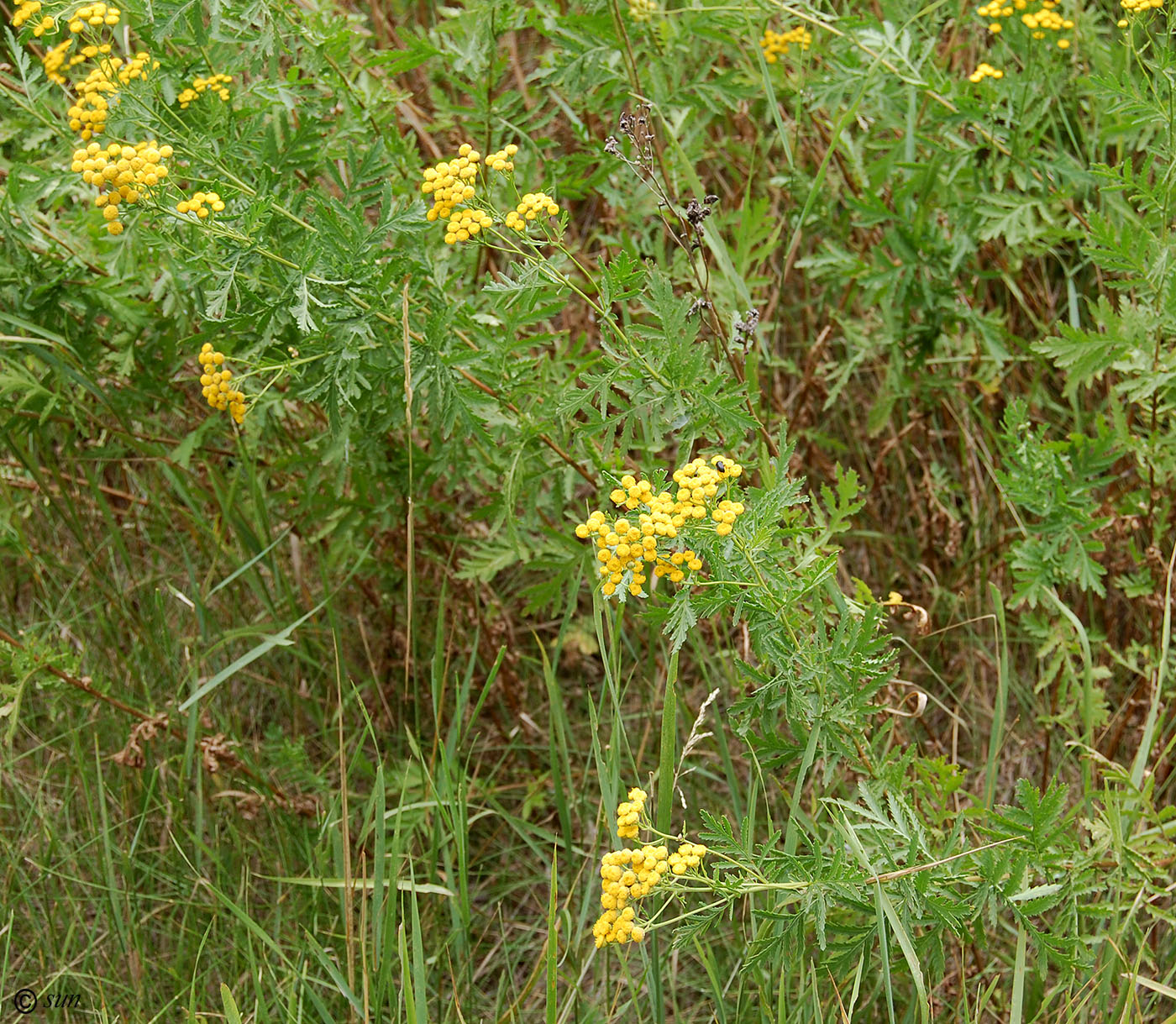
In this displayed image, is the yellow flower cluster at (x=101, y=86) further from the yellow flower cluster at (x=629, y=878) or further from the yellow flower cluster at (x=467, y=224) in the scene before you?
the yellow flower cluster at (x=629, y=878)

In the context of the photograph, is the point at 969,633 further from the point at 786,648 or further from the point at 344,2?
the point at 344,2

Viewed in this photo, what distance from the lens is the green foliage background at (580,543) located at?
6.43ft

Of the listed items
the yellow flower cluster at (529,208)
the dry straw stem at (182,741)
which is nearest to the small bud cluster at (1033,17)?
the yellow flower cluster at (529,208)

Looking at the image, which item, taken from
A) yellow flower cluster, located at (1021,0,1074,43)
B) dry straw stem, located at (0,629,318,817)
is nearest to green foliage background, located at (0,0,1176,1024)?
dry straw stem, located at (0,629,318,817)

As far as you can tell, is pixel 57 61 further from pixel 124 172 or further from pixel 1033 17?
pixel 1033 17

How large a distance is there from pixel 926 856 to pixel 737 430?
76 cm

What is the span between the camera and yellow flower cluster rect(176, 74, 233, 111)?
2160 mm

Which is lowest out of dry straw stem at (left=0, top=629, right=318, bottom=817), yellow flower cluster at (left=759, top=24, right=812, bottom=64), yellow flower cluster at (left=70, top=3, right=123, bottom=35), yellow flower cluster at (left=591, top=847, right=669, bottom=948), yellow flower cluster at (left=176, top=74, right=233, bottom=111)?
dry straw stem at (left=0, top=629, right=318, bottom=817)

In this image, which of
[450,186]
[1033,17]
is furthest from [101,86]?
[1033,17]

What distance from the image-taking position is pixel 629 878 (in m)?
1.56

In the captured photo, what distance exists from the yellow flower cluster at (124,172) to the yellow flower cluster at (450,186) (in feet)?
1.37

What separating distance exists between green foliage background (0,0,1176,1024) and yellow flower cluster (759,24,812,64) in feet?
0.22

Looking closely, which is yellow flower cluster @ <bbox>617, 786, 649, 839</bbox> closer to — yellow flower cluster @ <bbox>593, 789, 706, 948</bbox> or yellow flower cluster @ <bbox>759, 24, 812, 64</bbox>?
yellow flower cluster @ <bbox>593, 789, 706, 948</bbox>

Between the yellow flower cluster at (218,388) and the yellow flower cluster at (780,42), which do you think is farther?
the yellow flower cluster at (780,42)
